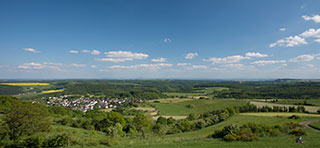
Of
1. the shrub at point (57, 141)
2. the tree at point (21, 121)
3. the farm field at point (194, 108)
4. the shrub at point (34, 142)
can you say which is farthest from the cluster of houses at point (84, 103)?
the shrub at point (34, 142)

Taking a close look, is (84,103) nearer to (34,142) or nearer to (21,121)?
(21,121)

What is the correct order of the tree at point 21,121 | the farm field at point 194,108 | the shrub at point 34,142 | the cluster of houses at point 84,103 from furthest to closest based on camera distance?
1. the cluster of houses at point 84,103
2. the farm field at point 194,108
3. the tree at point 21,121
4. the shrub at point 34,142

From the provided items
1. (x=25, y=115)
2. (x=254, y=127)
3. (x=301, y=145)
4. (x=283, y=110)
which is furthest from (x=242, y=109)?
(x=25, y=115)

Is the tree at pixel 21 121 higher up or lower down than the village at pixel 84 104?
higher up

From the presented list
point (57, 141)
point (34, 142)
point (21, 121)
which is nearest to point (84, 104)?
point (21, 121)

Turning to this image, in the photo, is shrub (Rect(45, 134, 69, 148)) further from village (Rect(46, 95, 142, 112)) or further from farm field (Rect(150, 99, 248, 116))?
village (Rect(46, 95, 142, 112))

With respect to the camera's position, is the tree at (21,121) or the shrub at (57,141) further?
the tree at (21,121)

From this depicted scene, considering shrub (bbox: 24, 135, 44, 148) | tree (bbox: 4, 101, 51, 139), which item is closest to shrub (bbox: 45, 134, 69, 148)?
shrub (bbox: 24, 135, 44, 148)

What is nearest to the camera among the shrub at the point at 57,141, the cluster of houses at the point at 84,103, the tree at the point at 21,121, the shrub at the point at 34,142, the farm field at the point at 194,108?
the shrub at the point at 34,142

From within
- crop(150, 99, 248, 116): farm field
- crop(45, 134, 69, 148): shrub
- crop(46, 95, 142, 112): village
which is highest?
crop(45, 134, 69, 148): shrub

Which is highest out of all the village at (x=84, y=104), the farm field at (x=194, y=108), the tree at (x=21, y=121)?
the tree at (x=21, y=121)

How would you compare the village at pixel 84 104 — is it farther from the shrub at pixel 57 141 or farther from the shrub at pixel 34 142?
the shrub at pixel 34 142
